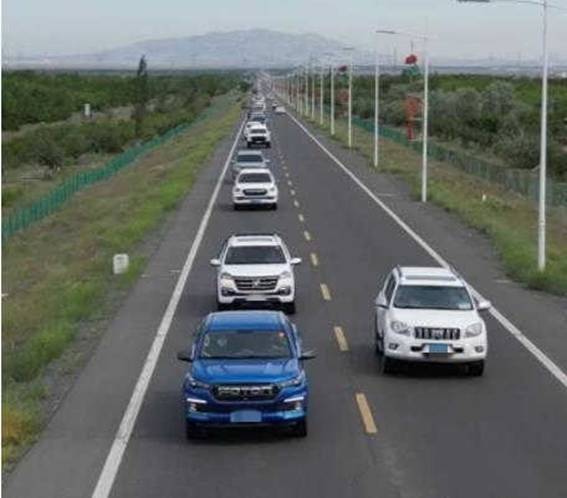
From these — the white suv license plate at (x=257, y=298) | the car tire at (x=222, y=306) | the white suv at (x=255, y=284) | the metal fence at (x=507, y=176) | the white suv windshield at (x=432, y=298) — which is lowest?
the metal fence at (x=507, y=176)

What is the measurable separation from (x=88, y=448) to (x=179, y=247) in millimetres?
22642

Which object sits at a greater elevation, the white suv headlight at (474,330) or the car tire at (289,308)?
the white suv headlight at (474,330)

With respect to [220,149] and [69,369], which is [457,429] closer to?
[69,369]

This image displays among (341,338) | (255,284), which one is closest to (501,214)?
(255,284)

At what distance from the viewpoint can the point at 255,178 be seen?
169ft

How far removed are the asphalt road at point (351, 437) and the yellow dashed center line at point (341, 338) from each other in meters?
0.03

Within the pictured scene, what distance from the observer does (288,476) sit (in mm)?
14812

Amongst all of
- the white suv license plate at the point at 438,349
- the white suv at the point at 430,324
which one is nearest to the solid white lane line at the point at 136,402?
the white suv at the point at 430,324

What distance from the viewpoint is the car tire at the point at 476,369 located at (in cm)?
2058

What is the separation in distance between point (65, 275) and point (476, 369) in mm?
17346

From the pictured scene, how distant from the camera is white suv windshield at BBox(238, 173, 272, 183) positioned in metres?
51.1

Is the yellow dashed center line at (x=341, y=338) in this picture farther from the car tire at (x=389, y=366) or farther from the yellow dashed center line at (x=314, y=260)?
the yellow dashed center line at (x=314, y=260)

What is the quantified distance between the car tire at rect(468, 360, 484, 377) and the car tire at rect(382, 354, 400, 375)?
1.15m

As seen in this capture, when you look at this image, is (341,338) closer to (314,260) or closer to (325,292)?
(325,292)
